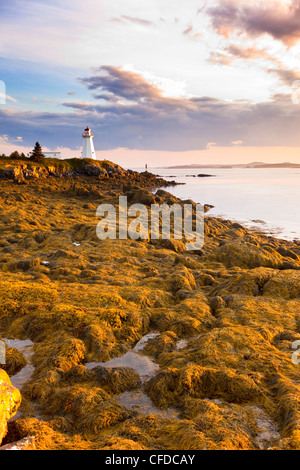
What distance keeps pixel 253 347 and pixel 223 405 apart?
7.45ft

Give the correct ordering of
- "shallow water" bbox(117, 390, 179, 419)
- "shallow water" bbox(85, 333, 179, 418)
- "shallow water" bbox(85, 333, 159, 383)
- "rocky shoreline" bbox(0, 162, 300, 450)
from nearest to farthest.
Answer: "rocky shoreline" bbox(0, 162, 300, 450)
"shallow water" bbox(117, 390, 179, 419)
"shallow water" bbox(85, 333, 179, 418)
"shallow water" bbox(85, 333, 159, 383)

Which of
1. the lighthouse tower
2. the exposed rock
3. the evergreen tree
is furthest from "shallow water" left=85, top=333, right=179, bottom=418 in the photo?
the lighthouse tower

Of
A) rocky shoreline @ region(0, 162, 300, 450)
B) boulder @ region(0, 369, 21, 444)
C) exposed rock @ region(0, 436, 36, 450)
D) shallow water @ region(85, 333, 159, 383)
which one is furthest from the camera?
shallow water @ region(85, 333, 159, 383)

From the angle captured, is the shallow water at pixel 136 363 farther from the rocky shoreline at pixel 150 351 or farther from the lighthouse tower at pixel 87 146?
the lighthouse tower at pixel 87 146

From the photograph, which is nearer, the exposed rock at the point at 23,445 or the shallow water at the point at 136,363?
the exposed rock at the point at 23,445

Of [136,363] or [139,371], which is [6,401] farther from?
[136,363]

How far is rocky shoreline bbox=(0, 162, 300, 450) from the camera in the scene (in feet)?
16.9

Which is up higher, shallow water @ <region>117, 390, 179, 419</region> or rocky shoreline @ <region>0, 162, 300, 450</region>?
rocky shoreline @ <region>0, 162, 300, 450</region>

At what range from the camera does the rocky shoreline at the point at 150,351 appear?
5164 mm

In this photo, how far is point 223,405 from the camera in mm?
5828

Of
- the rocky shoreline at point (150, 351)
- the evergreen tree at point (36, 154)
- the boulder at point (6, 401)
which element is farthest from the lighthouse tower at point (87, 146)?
the boulder at point (6, 401)

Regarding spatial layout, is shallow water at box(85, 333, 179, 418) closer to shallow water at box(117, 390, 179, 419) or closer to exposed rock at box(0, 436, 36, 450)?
shallow water at box(117, 390, 179, 419)

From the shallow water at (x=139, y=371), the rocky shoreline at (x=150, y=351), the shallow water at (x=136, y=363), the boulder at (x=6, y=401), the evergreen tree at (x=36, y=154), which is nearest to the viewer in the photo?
the boulder at (x=6, y=401)
